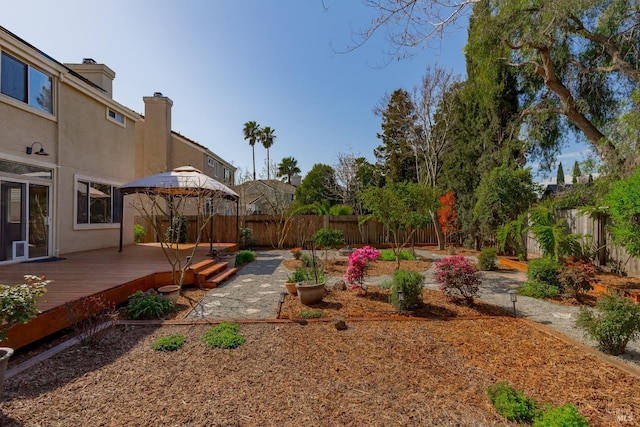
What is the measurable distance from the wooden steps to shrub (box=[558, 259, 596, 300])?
7417 mm

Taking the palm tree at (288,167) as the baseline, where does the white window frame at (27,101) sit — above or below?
below


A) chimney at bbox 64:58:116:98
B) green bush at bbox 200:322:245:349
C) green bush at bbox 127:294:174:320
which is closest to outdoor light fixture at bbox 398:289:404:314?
green bush at bbox 200:322:245:349

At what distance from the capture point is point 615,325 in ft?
12.2

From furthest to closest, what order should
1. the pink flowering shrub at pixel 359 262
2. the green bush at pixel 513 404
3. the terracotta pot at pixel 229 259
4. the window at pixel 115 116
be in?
the window at pixel 115 116 < the terracotta pot at pixel 229 259 < the pink flowering shrub at pixel 359 262 < the green bush at pixel 513 404

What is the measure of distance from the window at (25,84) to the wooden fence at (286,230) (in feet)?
24.5

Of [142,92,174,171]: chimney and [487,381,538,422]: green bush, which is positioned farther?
[142,92,174,171]: chimney

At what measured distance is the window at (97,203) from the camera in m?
9.70

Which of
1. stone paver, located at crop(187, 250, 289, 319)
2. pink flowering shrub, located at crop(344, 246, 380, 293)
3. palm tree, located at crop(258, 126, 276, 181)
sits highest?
palm tree, located at crop(258, 126, 276, 181)

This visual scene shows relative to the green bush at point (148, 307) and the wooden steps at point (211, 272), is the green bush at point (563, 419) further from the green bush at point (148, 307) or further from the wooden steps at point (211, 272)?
the wooden steps at point (211, 272)

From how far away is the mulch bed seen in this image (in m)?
2.58

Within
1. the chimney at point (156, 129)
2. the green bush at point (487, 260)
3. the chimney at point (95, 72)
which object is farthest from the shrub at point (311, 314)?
the chimney at point (156, 129)

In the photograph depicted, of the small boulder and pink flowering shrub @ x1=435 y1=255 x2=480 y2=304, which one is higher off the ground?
pink flowering shrub @ x1=435 y1=255 x2=480 y2=304

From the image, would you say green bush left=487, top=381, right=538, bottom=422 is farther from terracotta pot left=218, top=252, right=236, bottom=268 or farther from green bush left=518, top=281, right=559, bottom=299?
terracotta pot left=218, top=252, right=236, bottom=268

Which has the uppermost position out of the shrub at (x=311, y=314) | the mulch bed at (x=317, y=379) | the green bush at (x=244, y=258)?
the green bush at (x=244, y=258)
